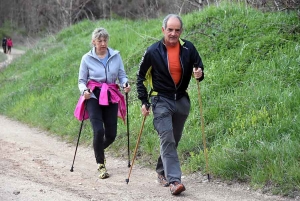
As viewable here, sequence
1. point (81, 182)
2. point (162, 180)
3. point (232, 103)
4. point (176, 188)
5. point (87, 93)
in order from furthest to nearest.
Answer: point (232, 103) → point (87, 93) → point (81, 182) → point (162, 180) → point (176, 188)

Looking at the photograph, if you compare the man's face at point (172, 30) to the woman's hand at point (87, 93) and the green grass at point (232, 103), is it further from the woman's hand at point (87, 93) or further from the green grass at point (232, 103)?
the green grass at point (232, 103)

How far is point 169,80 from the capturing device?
5969mm

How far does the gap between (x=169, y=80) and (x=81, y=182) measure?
195 centimetres

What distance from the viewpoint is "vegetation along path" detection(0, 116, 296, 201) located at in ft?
19.3

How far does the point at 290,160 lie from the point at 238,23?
18.2ft

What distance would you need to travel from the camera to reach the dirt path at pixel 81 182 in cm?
587

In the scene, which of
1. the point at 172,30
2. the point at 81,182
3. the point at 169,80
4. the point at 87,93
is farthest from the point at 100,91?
the point at 172,30

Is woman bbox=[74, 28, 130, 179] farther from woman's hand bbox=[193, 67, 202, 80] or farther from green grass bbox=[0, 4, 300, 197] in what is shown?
woman's hand bbox=[193, 67, 202, 80]

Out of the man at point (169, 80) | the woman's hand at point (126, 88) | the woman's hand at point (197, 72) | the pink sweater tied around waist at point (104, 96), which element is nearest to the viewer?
the man at point (169, 80)

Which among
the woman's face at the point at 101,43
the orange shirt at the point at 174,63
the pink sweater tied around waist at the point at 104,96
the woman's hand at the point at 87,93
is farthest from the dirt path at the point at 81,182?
the woman's face at the point at 101,43

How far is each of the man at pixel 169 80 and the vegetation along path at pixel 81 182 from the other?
0.45m

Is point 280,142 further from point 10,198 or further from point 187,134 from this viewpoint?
point 10,198

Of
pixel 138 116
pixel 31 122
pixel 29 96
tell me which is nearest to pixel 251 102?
pixel 138 116

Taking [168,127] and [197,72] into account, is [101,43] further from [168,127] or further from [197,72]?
[168,127]
